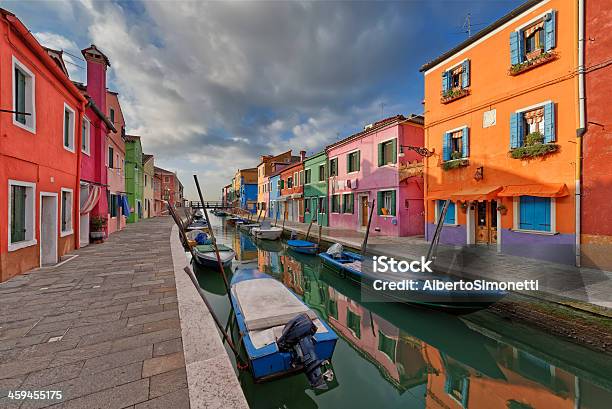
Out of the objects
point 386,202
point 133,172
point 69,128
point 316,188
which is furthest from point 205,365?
point 133,172

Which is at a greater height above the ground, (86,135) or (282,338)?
(86,135)

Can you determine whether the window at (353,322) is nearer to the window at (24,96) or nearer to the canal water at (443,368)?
the canal water at (443,368)

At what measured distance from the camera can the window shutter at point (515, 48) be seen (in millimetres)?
9352

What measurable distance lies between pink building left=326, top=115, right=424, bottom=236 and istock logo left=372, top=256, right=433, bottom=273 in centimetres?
569

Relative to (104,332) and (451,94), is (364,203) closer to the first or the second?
(451,94)

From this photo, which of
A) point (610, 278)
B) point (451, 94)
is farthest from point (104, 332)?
point (451, 94)

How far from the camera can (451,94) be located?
38.2 ft

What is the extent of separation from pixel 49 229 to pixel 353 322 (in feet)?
30.4

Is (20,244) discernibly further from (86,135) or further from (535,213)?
(535,213)

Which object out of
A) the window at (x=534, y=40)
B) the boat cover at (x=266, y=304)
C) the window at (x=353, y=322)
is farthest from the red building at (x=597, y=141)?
the boat cover at (x=266, y=304)

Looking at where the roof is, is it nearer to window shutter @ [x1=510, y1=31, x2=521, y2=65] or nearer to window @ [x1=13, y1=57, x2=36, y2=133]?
window shutter @ [x1=510, y1=31, x2=521, y2=65]

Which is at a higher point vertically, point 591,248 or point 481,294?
point 591,248

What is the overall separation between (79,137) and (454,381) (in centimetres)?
1332

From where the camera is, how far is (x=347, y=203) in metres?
19.1
